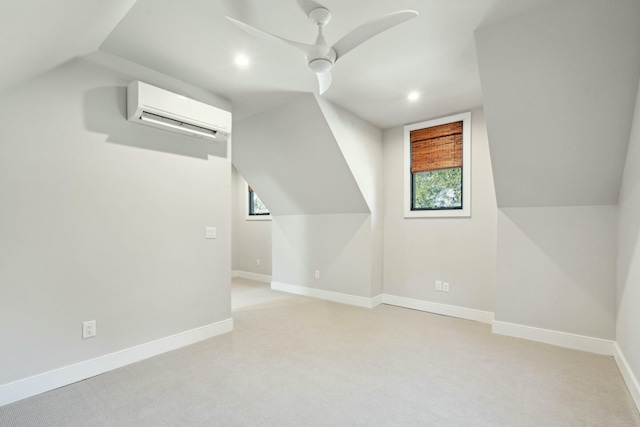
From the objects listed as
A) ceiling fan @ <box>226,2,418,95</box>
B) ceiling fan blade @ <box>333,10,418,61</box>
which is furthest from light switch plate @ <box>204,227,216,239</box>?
ceiling fan blade @ <box>333,10,418,61</box>

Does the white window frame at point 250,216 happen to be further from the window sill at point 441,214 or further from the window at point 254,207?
the window sill at point 441,214

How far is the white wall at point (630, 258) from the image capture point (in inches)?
87.2

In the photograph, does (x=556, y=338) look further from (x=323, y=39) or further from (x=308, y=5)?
(x=308, y=5)

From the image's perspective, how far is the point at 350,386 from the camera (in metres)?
2.27

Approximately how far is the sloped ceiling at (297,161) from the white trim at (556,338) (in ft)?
7.01

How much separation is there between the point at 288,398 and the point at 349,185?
275cm

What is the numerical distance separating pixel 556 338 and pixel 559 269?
68 cm

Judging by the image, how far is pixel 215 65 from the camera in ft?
9.11

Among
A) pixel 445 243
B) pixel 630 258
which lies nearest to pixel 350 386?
pixel 630 258

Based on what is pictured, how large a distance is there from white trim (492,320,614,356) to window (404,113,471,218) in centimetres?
136

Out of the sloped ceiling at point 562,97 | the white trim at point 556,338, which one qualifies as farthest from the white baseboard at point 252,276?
the sloped ceiling at point 562,97

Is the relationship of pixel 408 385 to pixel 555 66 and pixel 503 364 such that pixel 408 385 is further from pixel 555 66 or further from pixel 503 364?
pixel 555 66

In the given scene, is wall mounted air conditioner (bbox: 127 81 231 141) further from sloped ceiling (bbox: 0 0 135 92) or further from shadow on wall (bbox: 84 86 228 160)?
sloped ceiling (bbox: 0 0 135 92)

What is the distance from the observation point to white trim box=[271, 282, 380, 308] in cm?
442
